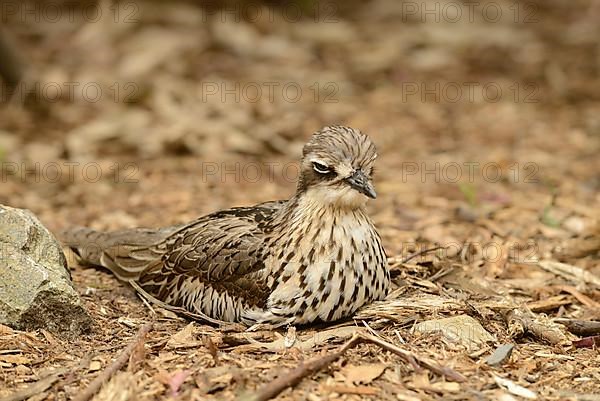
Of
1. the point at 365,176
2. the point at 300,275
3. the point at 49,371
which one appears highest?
the point at 365,176

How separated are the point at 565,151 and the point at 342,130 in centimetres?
486

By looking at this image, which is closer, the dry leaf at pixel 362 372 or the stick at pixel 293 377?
the stick at pixel 293 377

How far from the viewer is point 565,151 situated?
9.84m

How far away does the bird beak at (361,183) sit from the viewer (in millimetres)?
5375

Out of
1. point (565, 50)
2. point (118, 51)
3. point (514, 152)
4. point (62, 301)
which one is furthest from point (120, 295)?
point (565, 50)

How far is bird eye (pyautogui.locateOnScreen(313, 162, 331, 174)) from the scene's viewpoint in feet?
18.0

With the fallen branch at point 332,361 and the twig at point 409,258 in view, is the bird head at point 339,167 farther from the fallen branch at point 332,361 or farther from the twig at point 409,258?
the twig at point 409,258

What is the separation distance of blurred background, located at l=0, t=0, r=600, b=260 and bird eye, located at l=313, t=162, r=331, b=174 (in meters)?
1.91

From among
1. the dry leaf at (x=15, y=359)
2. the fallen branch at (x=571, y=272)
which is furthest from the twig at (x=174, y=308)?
the fallen branch at (x=571, y=272)

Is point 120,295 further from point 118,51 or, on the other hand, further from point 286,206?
point 118,51

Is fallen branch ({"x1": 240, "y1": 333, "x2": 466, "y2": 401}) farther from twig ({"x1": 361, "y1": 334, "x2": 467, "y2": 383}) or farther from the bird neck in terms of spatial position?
the bird neck

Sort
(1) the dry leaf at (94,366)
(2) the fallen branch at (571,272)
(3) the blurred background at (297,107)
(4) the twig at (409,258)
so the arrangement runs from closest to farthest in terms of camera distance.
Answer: (1) the dry leaf at (94,366)
(4) the twig at (409,258)
(2) the fallen branch at (571,272)
(3) the blurred background at (297,107)

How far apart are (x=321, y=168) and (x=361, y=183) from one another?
251 mm

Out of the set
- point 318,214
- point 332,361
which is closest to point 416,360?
point 332,361
